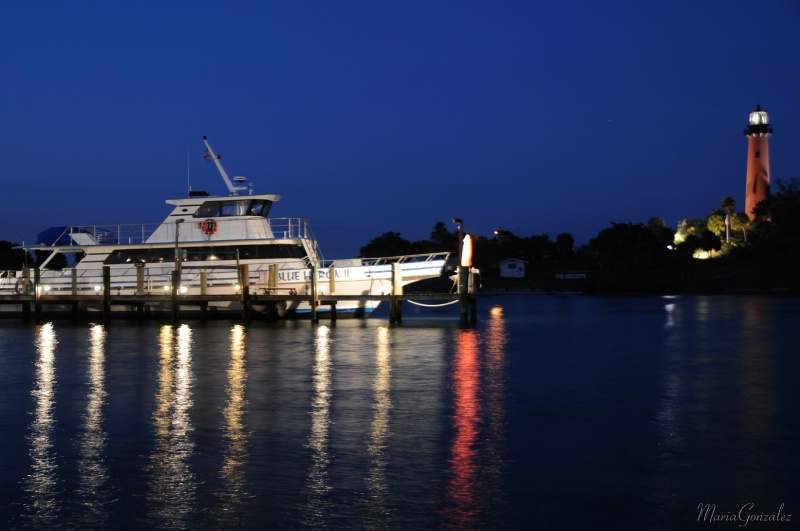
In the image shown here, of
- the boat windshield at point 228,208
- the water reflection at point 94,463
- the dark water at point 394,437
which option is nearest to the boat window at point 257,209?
the boat windshield at point 228,208

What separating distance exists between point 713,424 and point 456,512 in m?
7.51

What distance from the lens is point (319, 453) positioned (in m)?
14.1

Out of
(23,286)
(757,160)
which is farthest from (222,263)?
(757,160)

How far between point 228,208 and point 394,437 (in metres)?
25.9

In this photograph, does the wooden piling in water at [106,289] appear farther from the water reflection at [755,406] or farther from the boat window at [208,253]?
the water reflection at [755,406]

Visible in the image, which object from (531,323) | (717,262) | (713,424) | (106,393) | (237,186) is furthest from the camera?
(717,262)

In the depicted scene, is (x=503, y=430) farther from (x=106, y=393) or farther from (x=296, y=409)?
(x=106, y=393)

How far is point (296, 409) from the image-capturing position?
18125 millimetres

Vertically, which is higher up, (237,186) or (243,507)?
(237,186)

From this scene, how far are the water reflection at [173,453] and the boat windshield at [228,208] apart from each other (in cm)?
1465

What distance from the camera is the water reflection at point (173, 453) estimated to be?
11.1 metres

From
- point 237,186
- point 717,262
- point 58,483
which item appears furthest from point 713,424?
point 717,262

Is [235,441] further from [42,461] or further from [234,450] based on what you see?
[42,461]

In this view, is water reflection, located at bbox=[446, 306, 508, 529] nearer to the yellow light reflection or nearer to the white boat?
the yellow light reflection
